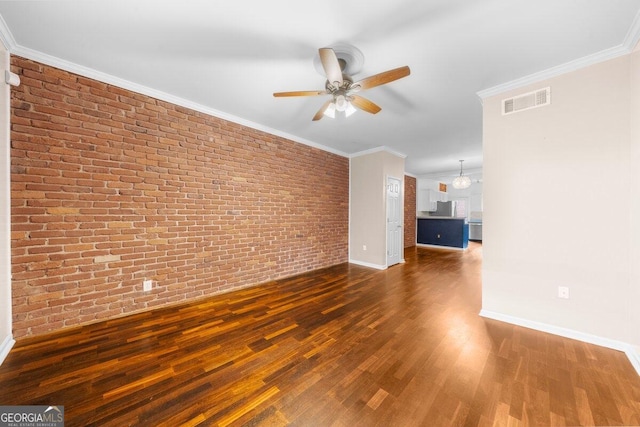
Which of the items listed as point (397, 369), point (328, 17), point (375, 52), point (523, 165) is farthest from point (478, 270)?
point (328, 17)

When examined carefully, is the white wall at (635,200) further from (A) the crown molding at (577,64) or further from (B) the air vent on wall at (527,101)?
(B) the air vent on wall at (527,101)

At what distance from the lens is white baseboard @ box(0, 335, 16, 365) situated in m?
1.75

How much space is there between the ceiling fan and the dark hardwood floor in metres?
2.27

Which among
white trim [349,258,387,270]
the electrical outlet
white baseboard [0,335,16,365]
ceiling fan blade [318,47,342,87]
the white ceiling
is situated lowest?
white trim [349,258,387,270]

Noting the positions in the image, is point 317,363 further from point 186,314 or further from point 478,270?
point 478,270

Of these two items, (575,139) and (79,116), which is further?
(79,116)

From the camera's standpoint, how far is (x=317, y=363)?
1771 millimetres

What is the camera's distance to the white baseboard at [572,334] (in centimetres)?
181

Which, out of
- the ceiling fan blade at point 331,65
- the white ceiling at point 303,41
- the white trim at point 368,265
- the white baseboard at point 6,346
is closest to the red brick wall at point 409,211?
the white trim at point 368,265

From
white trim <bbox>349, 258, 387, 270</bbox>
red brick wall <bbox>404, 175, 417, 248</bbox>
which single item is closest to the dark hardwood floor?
white trim <bbox>349, 258, 387, 270</bbox>

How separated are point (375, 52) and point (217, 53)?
1.45 m

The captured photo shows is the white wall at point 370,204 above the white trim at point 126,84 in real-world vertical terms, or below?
below

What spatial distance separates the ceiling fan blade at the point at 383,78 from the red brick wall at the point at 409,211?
614cm

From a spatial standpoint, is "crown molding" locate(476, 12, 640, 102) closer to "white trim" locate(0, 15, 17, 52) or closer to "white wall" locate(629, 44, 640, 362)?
"white wall" locate(629, 44, 640, 362)
